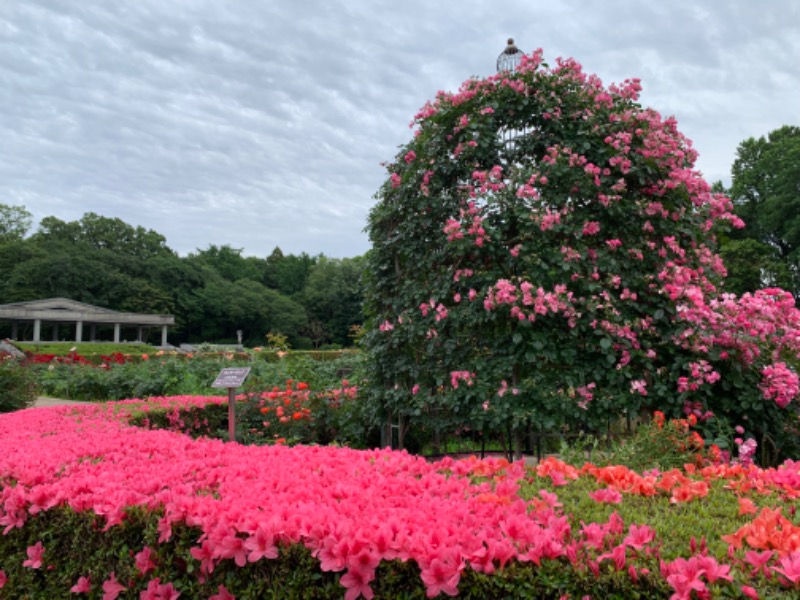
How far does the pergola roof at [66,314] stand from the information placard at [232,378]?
1880 inches

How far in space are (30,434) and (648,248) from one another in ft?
15.6

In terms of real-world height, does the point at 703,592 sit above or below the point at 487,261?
below

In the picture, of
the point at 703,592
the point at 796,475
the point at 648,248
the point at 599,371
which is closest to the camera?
the point at 703,592

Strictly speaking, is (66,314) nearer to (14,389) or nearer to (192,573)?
(14,389)

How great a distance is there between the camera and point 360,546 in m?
1.75

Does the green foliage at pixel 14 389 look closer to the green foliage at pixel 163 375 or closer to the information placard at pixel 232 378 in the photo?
the green foliage at pixel 163 375

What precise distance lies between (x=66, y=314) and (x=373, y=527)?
5108cm

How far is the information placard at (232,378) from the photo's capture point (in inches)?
173

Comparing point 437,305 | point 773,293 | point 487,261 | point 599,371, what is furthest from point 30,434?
point 773,293

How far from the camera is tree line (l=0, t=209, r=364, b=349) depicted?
52.1 m

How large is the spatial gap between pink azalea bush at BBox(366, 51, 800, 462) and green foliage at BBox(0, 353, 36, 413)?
21.1ft

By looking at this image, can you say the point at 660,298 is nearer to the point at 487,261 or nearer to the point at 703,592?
the point at 487,261

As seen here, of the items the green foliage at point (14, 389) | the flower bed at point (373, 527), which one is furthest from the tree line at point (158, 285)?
the flower bed at point (373, 527)

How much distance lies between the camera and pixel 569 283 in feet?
14.0
